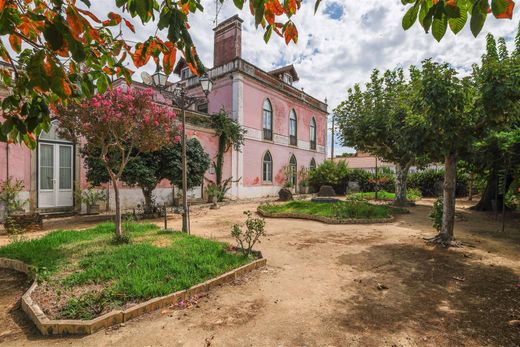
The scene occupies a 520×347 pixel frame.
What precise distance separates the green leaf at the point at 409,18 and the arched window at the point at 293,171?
21.4 meters

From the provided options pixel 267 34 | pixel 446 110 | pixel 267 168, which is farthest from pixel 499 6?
pixel 267 168

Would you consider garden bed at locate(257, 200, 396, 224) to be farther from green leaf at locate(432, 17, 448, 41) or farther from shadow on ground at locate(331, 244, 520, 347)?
green leaf at locate(432, 17, 448, 41)

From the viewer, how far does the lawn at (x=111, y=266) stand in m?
3.57

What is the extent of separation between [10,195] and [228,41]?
16.1 metres

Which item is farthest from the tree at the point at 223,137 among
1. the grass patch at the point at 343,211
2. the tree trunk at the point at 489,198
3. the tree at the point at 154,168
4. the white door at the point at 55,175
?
the tree trunk at the point at 489,198

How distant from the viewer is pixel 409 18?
1.67 meters

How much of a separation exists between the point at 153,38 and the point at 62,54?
0.72 meters

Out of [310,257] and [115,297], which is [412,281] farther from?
[115,297]

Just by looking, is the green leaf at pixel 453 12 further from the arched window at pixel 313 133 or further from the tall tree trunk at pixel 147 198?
the arched window at pixel 313 133

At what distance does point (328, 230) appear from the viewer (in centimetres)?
876

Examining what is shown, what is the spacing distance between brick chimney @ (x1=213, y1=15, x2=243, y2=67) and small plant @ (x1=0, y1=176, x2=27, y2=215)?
14179 mm

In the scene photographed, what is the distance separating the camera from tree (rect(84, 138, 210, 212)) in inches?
390

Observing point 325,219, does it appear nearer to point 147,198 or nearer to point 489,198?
point 147,198


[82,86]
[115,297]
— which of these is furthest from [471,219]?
[82,86]
